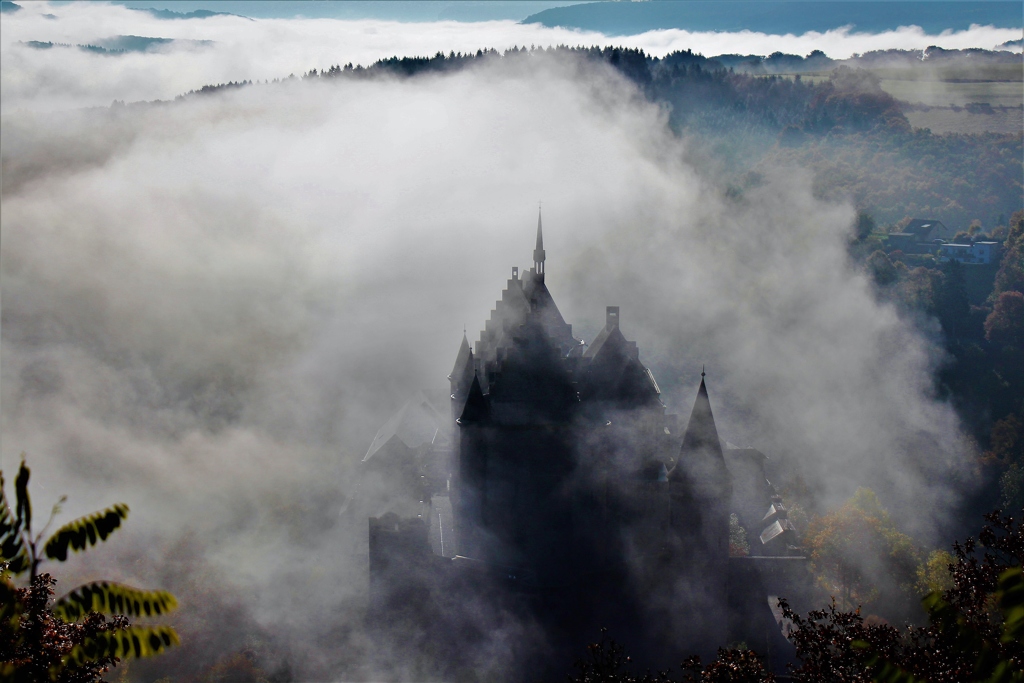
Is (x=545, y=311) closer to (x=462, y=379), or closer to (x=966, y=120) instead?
(x=462, y=379)

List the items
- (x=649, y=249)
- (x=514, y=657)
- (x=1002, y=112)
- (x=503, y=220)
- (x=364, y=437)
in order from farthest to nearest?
(x=503, y=220) < (x=649, y=249) < (x=1002, y=112) < (x=364, y=437) < (x=514, y=657)

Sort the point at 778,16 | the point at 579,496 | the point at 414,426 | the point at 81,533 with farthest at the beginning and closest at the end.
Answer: the point at 778,16, the point at 414,426, the point at 579,496, the point at 81,533

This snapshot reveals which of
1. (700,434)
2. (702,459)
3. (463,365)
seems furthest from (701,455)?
(463,365)

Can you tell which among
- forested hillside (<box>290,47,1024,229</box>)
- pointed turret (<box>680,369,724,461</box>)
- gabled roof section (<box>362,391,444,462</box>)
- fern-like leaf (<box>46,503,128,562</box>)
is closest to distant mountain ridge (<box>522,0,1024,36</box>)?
forested hillside (<box>290,47,1024,229</box>)

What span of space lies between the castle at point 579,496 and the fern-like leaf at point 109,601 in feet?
66.5

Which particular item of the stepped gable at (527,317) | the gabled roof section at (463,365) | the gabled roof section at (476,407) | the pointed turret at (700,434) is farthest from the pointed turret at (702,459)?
the gabled roof section at (463,365)

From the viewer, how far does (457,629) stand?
29.6 metres

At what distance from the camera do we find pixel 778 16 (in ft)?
304

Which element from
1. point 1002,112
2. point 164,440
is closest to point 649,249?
point 1002,112

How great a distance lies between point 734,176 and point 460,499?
81146 mm

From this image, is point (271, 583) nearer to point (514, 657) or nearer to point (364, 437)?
point (514, 657)

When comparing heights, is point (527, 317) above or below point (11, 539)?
below

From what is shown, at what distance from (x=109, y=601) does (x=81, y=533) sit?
791 mm

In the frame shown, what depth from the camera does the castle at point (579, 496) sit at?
2855 centimetres
